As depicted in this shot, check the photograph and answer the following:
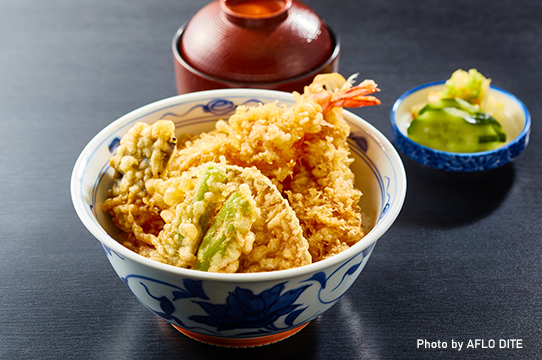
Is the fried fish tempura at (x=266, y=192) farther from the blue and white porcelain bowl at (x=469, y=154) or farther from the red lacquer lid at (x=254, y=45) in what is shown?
the blue and white porcelain bowl at (x=469, y=154)

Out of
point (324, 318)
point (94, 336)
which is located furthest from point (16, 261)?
point (324, 318)

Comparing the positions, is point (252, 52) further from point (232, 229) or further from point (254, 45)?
point (232, 229)

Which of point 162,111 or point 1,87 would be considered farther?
point 1,87

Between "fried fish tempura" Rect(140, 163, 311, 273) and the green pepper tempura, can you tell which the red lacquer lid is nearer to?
the green pepper tempura

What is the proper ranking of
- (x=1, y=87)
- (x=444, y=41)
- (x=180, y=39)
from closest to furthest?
(x=180, y=39) < (x=1, y=87) < (x=444, y=41)

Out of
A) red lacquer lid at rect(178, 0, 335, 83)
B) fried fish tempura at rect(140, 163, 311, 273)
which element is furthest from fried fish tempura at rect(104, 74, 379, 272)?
red lacquer lid at rect(178, 0, 335, 83)

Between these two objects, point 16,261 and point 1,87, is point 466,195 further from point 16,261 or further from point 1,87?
point 1,87

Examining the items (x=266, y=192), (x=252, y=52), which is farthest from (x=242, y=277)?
(x=252, y=52)
